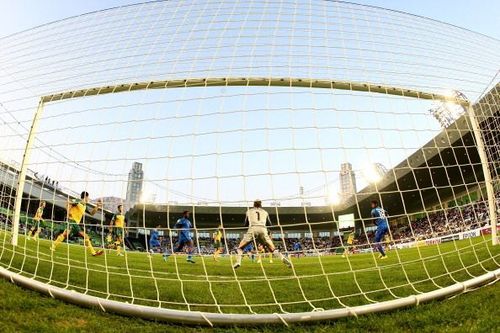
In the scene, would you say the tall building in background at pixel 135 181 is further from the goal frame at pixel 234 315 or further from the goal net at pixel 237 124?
the goal frame at pixel 234 315

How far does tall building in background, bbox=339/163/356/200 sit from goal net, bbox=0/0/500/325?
61 mm

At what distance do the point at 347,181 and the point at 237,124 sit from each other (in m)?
1.62

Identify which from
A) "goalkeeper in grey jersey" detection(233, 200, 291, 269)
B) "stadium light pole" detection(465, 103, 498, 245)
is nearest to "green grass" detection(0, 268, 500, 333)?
"stadium light pole" detection(465, 103, 498, 245)

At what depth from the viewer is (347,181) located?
Answer: 4559 millimetres

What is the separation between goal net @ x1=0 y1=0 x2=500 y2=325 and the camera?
389 centimetres

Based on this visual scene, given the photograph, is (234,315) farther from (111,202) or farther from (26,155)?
(26,155)

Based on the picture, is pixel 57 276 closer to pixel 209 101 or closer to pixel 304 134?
pixel 209 101

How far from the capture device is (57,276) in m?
4.74

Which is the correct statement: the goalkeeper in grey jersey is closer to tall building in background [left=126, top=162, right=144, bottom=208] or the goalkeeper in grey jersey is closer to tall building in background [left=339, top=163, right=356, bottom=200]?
tall building in background [left=339, top=163, right=356, bottom=200]

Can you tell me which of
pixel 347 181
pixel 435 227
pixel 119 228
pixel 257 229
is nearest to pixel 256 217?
pixel 257 229

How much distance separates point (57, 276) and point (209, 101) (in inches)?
123

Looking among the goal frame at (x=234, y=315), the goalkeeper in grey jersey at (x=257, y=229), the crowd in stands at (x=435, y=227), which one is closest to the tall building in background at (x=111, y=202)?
the crowd in stands at (x=435, y=227)

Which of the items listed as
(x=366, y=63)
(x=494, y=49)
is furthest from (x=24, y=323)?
(x=494, y=49)

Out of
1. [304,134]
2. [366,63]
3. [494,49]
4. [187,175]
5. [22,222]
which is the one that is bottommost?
[22,222]
